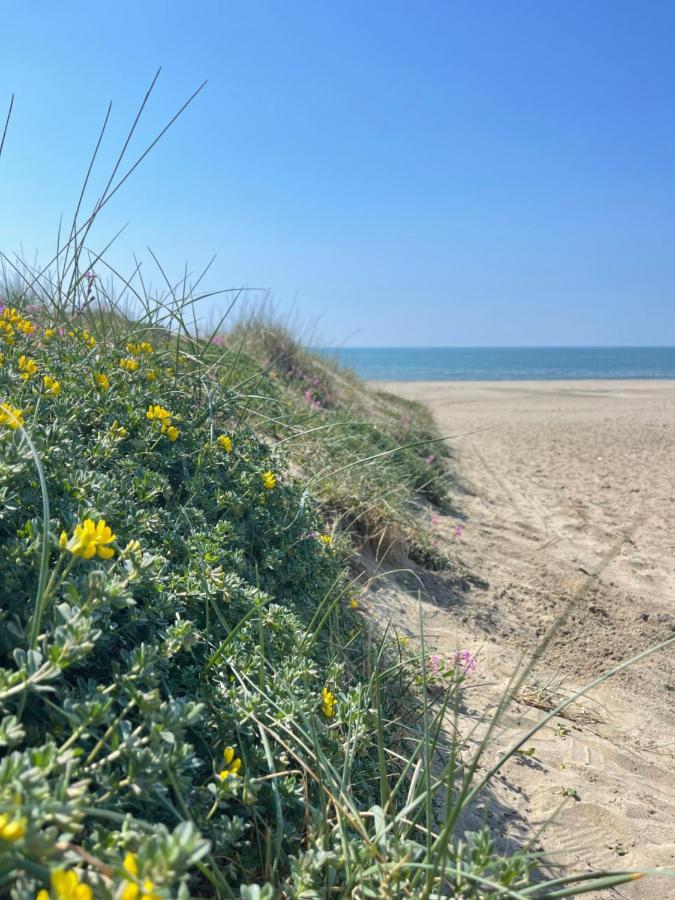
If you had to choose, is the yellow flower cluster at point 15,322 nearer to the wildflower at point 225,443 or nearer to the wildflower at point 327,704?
the wildflower at point 225,443

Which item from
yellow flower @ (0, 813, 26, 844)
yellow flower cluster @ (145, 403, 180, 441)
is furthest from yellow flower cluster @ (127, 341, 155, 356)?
yellow flower @ (0, 813, 26, 844)

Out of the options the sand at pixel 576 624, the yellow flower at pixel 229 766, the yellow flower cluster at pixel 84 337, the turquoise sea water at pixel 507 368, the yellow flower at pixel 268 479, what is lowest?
the sand at pixel 576 624

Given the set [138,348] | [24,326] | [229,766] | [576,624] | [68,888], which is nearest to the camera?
[68,888]

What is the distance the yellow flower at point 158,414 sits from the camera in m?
2.74

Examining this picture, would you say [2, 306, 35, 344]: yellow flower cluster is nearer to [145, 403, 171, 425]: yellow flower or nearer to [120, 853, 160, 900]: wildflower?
[145, 403, 171, 425]: yellow flower

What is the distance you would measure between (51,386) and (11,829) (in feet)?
6.40

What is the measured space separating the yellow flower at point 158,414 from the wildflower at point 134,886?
1.87 meters

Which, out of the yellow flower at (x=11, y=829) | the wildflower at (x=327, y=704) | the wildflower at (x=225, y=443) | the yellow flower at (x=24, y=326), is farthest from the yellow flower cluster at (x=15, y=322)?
the yellow flower at (x=11, y=829)

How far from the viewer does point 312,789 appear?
70.2 inches

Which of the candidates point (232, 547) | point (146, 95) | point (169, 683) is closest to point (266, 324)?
point (146, 95)

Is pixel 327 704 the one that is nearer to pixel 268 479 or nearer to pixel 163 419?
pixel 268 479

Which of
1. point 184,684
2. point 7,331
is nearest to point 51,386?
point 7,331

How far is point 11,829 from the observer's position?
3.21ft

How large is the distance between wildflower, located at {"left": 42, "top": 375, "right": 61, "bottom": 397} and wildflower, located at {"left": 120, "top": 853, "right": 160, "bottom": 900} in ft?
6.17
